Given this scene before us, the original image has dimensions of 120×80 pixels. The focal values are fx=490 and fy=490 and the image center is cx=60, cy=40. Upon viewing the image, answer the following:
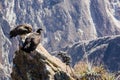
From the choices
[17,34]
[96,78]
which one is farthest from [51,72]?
[96,78]

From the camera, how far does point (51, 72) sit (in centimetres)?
3325

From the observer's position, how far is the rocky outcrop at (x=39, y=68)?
3319cm

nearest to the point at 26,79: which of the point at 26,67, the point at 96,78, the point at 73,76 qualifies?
the point at 26,67

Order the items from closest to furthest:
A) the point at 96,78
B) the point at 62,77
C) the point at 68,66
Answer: the point at 62,77, the point at 68,66, the point at 96,78

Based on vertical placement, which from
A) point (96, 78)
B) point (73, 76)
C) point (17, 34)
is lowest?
point (96, 78)

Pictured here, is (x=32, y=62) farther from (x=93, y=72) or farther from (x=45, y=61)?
(x=93, y=72)

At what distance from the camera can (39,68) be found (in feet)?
110

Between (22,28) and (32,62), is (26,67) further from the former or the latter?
(22,28)

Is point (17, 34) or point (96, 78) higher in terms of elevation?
point (17, 34)

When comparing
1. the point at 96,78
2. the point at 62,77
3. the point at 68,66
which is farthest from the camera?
the point at 96,78

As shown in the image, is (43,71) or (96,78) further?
(96,78)

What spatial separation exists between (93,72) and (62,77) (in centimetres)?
1316

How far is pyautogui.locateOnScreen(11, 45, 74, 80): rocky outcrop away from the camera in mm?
33188

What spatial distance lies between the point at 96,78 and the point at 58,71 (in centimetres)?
1298
